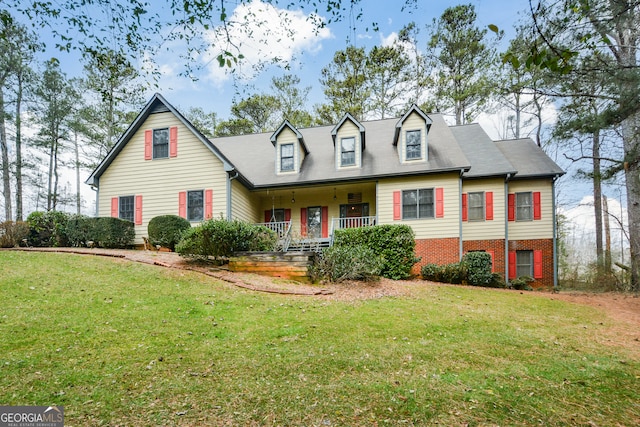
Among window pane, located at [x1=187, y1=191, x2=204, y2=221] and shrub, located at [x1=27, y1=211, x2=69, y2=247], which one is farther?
window pane, located at [x1=187, y1=191, x2=204, y2=221]

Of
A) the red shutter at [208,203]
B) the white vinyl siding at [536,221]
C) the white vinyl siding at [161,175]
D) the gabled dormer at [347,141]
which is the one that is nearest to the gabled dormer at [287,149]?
the gabled dormer at [347,141]

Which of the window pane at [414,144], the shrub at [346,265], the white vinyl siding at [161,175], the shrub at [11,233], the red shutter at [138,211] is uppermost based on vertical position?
the window pane at [414,144]

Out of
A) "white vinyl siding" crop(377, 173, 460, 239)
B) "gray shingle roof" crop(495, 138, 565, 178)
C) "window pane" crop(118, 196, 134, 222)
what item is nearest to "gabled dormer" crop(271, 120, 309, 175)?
"white vinyl siding" crop(377, 173, 460, 239)

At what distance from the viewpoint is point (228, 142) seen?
66.7 ft

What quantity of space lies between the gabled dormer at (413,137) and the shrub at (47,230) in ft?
47.9

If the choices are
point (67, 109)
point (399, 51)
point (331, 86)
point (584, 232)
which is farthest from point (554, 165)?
point (67, 109)

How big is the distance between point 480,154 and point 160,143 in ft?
49.8

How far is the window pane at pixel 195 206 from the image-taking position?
14.9m

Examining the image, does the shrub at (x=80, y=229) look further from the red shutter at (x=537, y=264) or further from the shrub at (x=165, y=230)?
the red shutter at (x=537, y=264)

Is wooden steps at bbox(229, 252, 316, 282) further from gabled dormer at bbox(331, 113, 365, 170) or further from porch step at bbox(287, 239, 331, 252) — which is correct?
gabled dormer at bbox(331, 113, 365, 170)

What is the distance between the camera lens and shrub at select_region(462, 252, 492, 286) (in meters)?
11.8

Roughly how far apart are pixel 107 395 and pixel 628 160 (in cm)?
1190

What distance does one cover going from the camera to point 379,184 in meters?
15.1

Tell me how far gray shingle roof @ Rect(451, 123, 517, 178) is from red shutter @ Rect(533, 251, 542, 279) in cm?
385
